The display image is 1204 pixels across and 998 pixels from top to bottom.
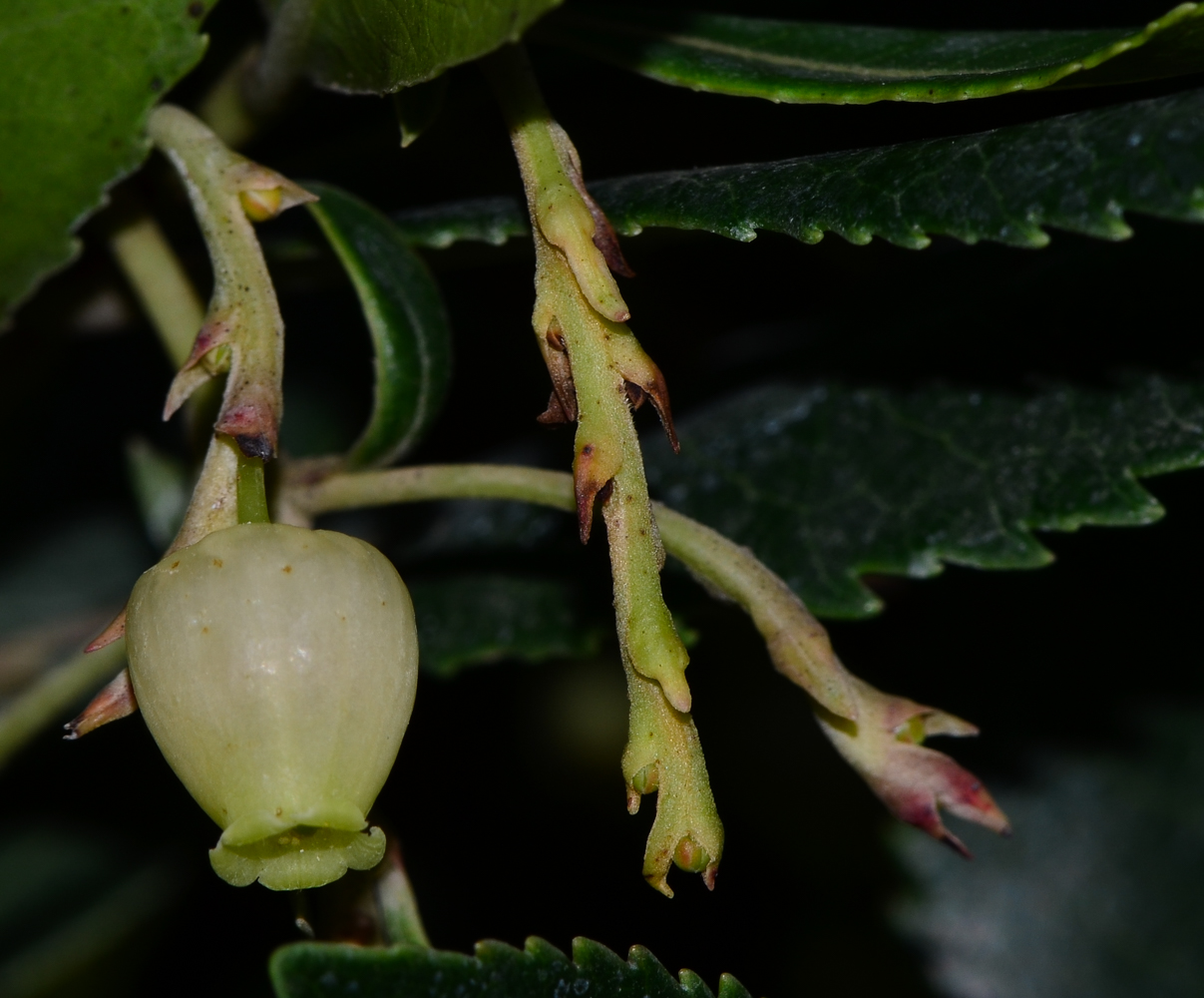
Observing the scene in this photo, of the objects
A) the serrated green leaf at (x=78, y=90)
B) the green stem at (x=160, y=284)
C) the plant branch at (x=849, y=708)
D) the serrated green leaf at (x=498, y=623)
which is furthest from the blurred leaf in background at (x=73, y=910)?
the plant branch at (x=849, y=708)

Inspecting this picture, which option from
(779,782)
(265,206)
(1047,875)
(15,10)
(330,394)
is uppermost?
(15,10)

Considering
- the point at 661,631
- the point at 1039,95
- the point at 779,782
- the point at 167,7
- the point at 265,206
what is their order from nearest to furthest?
the point at 661,631
the point at 265,206
the point at 167,7
the point at 1039,95
the point at 779,782

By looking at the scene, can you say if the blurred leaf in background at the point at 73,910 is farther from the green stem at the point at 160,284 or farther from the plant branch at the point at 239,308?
the plant branch at the point at 239,308

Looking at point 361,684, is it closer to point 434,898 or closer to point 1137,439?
point 1137,439

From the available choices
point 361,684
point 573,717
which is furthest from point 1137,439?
point 573,717

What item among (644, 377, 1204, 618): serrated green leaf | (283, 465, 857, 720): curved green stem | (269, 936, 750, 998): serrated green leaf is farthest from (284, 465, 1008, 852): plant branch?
(644, 377, 1204, 618): serrated green leaf

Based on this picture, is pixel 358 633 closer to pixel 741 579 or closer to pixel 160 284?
pixel 741 579
